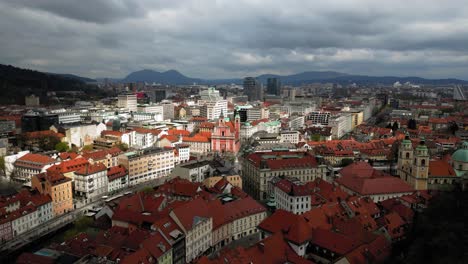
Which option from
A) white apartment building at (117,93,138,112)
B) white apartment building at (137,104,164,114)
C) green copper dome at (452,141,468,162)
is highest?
white apartment building at (117,93,138,112)

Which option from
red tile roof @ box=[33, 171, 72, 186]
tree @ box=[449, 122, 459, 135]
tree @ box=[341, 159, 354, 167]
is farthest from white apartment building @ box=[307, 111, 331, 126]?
red tile roof @ box=[33, 171, 72, 186]

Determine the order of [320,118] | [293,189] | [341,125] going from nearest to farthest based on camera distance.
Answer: [293,189] < [341,125] < [320,118]

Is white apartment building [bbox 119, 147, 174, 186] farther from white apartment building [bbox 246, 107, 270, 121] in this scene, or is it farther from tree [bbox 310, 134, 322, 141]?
white apartment building [bbox 246, 107, 270, 121]

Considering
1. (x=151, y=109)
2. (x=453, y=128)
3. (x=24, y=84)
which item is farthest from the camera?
(x=24, y=84)

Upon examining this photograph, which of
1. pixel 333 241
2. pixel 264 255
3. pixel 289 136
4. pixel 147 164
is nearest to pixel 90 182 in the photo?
pixel 147 164

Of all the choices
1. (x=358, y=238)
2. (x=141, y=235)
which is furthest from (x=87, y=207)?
(x=358, y=238)

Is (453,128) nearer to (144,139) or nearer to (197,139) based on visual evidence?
(197,139)

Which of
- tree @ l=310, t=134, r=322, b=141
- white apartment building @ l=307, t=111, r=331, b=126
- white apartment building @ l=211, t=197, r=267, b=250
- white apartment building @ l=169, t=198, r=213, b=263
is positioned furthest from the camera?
white apartment building @ l=307, t=111, r=331, b=126

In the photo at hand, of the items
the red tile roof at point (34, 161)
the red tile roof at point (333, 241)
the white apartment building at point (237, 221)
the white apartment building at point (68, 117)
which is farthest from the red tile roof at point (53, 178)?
the white apartment building at point (68, 117)

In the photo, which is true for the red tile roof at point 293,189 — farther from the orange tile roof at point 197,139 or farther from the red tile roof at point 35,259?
the orange tile roof at point 197,139
